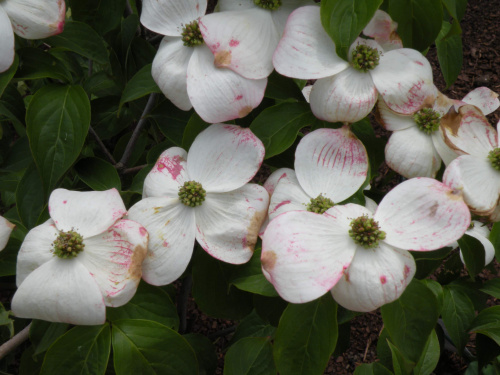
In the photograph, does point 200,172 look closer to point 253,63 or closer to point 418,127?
point 253,63

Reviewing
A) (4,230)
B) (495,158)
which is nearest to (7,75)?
(4,230)

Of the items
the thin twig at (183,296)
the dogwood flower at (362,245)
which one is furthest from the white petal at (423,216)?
the thin twig at (183,296)

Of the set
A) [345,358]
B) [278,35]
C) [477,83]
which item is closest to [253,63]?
[278,35]

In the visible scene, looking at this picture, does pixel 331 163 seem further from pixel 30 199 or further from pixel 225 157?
pixel 30 199

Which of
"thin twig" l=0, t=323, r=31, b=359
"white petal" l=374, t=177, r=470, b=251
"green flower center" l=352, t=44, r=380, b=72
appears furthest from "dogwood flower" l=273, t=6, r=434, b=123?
"thin twig" l=0, t=323, r=31, b=359

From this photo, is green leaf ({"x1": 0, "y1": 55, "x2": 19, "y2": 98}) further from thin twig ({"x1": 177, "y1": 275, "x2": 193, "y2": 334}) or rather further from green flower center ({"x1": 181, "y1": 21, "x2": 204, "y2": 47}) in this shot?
thin twig ({"x1": 177, "y1": 275, "x2": 193, "y2": 334})

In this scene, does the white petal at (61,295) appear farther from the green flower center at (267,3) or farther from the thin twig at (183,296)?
the thin twig at (183,296)
